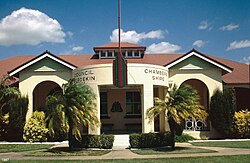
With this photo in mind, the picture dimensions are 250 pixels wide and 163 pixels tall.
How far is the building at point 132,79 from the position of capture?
22.0 metres

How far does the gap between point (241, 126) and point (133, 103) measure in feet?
31.1

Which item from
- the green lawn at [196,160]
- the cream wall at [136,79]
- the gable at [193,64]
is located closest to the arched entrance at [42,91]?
the cream wall at [136,79]

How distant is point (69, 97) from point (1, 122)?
383 inches

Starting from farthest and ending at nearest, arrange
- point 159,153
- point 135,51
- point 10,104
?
point 135,51 < point 10,104 < point 159,153

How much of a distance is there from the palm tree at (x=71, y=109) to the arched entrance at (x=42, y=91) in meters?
10.2

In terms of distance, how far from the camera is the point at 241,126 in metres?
24.7

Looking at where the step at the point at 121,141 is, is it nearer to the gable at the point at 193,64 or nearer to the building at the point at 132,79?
the building at the point at 132,79

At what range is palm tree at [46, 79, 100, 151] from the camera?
17750mm

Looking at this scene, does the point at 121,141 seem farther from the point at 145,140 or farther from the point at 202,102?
the point at 202,102

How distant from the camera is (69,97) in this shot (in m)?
18.3

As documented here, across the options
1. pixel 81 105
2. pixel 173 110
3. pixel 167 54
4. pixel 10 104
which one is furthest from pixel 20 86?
pixel 167 54

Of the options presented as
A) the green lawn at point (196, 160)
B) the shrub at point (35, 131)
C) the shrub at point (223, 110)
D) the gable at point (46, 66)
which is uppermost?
the gable at point (46, 66)

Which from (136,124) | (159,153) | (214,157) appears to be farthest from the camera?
(136,124)

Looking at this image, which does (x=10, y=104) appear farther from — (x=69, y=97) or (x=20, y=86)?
(x=69, y=97)
